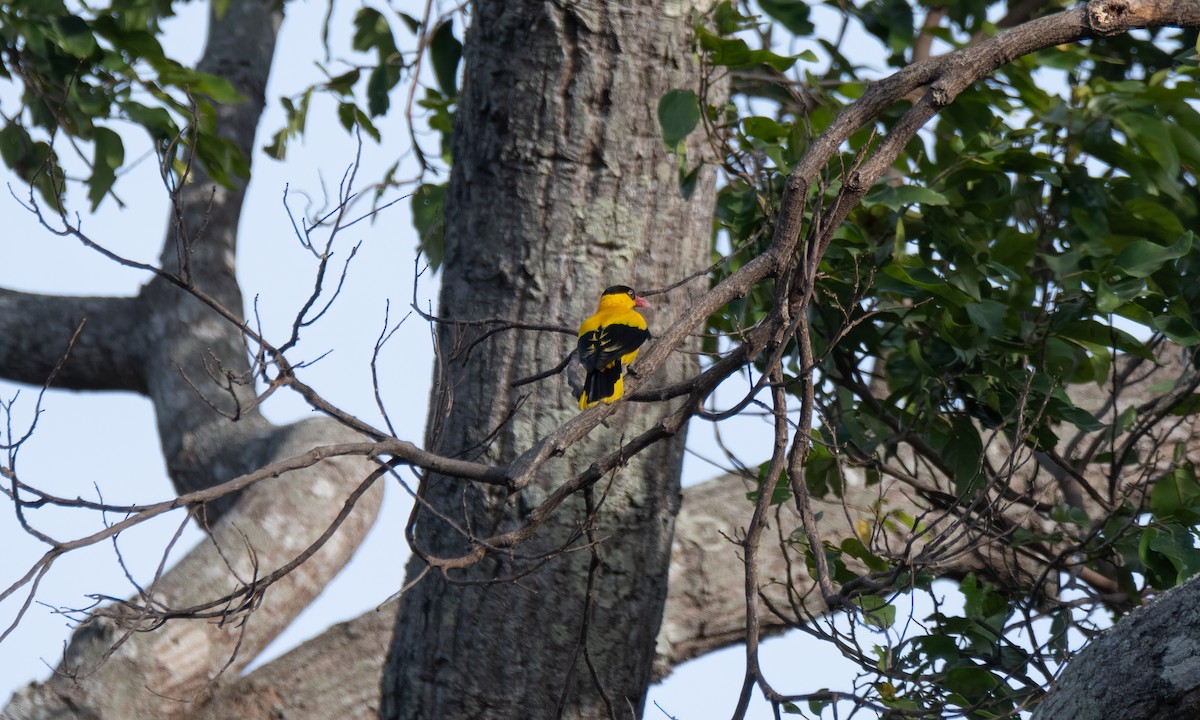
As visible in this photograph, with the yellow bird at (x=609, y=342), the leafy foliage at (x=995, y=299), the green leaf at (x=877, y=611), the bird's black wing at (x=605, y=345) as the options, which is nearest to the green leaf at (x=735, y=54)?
the leafy foliage at (x=995, y=299)

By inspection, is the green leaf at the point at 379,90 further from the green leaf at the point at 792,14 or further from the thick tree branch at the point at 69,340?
the thick tree branch at the point at 69,340

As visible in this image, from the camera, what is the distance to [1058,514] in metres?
3.06

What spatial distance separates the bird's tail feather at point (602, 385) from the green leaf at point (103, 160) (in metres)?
2.13

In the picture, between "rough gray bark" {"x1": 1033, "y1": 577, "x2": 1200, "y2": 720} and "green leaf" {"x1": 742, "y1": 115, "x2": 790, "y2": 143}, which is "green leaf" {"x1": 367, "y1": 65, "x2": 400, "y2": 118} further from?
"rough gray bark" {"x1": 1033, "y1": 577, "x2": 1200, "y2": 720}

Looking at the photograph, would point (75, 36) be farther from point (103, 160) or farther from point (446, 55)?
point (446, 55)

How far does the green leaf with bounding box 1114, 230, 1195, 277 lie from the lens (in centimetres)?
252

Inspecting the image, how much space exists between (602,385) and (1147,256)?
1.31 metres

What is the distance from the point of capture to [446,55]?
11.8 ft

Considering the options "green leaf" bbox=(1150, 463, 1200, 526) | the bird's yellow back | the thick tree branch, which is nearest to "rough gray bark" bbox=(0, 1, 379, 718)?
the thick tree branch

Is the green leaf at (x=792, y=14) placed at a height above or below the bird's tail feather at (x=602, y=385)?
above

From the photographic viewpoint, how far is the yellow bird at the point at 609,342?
7.91 feet

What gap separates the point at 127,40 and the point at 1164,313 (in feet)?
11.1

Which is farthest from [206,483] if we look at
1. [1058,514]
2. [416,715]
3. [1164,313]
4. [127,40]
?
[1164,313]

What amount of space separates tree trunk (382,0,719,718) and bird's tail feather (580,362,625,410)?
0.96 feet
